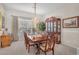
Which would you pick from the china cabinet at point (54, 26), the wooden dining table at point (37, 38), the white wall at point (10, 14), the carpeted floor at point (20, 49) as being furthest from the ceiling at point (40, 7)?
the carpeted floor at point (20, 49)

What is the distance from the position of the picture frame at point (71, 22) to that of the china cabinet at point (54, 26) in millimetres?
105

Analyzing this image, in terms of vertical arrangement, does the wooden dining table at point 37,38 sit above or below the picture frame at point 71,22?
below

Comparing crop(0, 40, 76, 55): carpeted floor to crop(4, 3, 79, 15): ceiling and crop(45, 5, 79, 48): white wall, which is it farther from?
crop(4, 3, 79, 15): ceiling

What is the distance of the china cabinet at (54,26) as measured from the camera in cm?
213

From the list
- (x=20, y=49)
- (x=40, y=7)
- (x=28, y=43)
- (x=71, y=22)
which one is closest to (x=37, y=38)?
(x=28, y=43)

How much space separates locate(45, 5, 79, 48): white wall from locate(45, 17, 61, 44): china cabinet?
69 mm

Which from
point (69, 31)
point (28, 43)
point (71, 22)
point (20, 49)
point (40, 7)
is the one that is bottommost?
point (20, 49)

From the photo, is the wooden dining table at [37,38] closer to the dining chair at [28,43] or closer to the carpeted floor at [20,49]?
the dining chair at [28,43]

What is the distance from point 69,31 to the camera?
2096 millimetres

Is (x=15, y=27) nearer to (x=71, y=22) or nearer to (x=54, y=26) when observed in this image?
(x=54, y=26)

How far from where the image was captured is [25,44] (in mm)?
2139

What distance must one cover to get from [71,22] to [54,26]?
30 cm

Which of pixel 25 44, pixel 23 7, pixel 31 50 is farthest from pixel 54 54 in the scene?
pixel 23 7

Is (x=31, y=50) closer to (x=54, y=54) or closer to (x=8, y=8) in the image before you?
(x=54, y=54)
